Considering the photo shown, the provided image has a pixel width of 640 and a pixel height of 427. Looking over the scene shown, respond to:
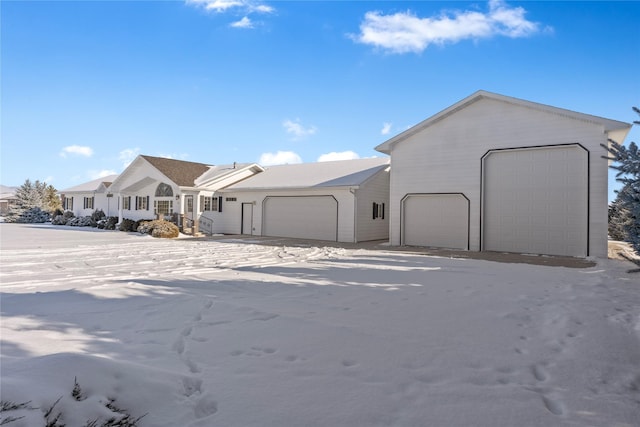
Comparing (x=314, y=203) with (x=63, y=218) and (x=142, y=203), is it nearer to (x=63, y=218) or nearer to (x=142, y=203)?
(x=142, y=203)

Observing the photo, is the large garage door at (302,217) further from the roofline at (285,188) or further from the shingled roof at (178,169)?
the shingled roof at (178,169)

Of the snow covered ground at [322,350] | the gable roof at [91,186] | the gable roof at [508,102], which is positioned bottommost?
the snow covered ground at [322,350]

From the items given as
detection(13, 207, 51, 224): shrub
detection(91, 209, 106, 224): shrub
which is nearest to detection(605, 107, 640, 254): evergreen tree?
detection(91, 209, 106, 224): shrub

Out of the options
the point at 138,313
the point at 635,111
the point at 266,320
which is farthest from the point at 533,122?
the point at 138,313

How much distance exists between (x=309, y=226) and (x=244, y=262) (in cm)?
1056

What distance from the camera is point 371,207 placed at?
65.1 feet

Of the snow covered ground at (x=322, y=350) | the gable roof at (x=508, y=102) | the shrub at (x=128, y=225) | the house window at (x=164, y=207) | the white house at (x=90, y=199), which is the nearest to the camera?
the snow covered ground at (x=322, y=350)

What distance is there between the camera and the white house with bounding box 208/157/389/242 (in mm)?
18969

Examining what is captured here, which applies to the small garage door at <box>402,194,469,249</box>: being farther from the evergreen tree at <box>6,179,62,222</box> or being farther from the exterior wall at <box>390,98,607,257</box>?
the evergreen tree at <box>6,179,62,222</box>

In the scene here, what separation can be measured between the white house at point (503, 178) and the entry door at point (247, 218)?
9610mm

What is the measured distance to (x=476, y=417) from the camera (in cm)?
247

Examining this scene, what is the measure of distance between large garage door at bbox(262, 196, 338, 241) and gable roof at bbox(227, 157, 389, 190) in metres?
0.84

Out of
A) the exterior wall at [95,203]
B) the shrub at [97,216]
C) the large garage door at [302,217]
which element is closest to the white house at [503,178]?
the large garage door at [302,217]

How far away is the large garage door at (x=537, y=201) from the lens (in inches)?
505
